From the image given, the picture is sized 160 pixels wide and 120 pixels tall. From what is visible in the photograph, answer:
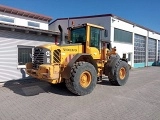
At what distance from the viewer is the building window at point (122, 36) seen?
20658 millimetres

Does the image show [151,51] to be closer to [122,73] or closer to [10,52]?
[122,73]

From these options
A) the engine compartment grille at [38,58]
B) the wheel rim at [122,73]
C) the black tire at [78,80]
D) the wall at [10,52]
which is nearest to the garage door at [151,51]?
the wheel rim at [122,73]

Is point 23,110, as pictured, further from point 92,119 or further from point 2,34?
point 2,34

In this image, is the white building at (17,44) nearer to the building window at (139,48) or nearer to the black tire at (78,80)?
the black tire at (78,80)

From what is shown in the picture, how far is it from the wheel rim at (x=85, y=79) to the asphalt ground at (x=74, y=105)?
50cm

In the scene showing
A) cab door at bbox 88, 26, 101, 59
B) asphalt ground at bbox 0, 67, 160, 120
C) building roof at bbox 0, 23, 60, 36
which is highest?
building roof at bbox 0, 23, 60, 36

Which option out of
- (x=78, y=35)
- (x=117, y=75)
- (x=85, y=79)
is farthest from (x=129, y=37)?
(x=85, y=79)

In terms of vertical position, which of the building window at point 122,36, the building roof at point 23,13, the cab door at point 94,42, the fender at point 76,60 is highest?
the building roof at point 23,13

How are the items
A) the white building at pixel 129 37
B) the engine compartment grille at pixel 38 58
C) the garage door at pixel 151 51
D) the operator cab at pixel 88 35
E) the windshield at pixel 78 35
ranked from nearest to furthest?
the engine compartment grille at pixel 38 58
the operator cab at pixel 88 35
the windshield at pixel 78 35
the white building at pixel 129 37
the garage door at pixel 151 51

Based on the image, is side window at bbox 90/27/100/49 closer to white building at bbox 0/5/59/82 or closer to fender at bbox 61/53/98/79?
fender at bbox 61/53/98/79

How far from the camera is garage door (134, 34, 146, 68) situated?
2602cm

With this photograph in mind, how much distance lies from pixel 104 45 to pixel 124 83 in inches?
98.8

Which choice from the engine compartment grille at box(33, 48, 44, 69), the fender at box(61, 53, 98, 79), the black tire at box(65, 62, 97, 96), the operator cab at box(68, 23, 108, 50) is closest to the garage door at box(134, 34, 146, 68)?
the operator cab at box(68, 23, 108, 50)

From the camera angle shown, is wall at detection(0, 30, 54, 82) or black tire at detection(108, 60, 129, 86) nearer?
black tire at detection(108, 60, 129, 86)
